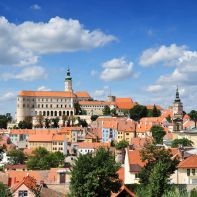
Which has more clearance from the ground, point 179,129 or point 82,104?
point 82,104

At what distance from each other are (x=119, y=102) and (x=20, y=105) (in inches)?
1522

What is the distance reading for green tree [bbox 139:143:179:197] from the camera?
32.9 meters

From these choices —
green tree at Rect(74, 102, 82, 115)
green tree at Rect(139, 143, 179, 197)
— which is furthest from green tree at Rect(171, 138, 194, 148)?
green tree at Rect(74, 102, 82, 115)

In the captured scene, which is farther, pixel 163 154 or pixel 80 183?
pixel 163 154

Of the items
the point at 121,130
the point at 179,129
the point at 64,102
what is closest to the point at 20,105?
the point at 64,102

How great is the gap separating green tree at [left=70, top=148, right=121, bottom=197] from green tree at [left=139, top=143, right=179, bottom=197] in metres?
2.57

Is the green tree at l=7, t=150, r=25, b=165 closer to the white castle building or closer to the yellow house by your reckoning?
the yellow house

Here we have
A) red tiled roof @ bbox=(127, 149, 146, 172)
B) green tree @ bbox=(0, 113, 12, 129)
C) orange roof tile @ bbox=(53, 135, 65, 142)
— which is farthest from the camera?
green tree @ bbox=(0, 113, 12, 129)

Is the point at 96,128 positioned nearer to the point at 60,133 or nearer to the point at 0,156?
the point at 60,133

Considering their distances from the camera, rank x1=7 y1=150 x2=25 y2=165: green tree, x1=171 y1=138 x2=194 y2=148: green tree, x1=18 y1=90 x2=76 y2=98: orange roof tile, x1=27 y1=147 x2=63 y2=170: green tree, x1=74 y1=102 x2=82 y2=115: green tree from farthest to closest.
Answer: x1=18 y1=90 x2=76 y2=98: orange roof tile → x1=74 y1=102 x2=82 y2=115: green tree → x1=7 y1=150 x2=25 y2=165: green tree → x1=171 y1=138 x2=194 y2=148: green tree → x1=27 y1=147 x2=63 y2=170: green tree

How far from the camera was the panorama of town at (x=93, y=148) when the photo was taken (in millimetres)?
33906

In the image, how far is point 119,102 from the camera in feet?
648

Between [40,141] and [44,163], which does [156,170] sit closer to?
[44,163]

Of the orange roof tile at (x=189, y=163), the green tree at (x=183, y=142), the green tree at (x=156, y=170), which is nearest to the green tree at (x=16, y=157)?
the green tree at (x=183, y=142)
